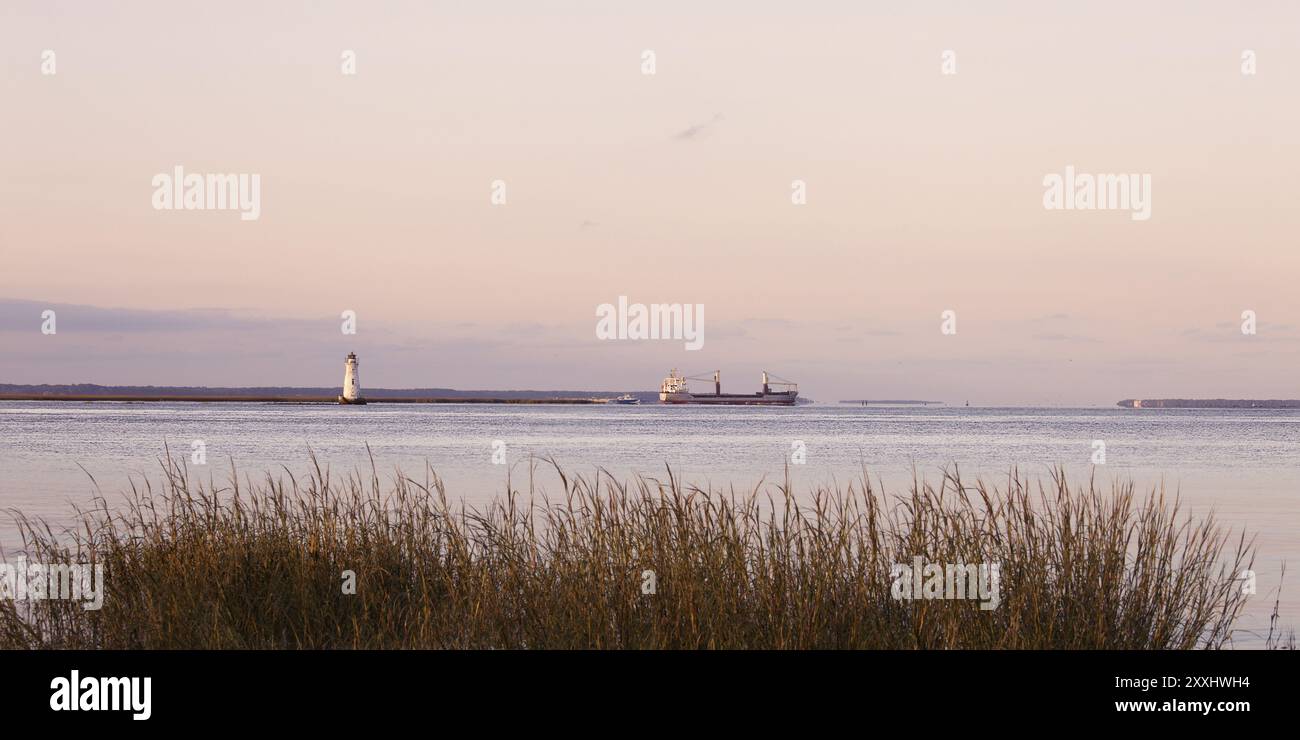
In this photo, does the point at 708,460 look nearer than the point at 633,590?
No

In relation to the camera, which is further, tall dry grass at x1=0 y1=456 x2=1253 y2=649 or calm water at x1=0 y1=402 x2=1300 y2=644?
calm water at x1=0 y1=402 x2=1300 y2=644

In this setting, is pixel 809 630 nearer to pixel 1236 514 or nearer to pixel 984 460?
pixel 1236 514

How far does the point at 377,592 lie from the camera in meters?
11.9

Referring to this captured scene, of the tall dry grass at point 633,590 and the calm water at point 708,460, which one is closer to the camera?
the tall dry grass at point 633,590

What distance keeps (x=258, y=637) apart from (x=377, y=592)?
156cm

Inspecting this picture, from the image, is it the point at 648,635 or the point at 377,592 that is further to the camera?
the point at 377,592

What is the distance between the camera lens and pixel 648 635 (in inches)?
390
